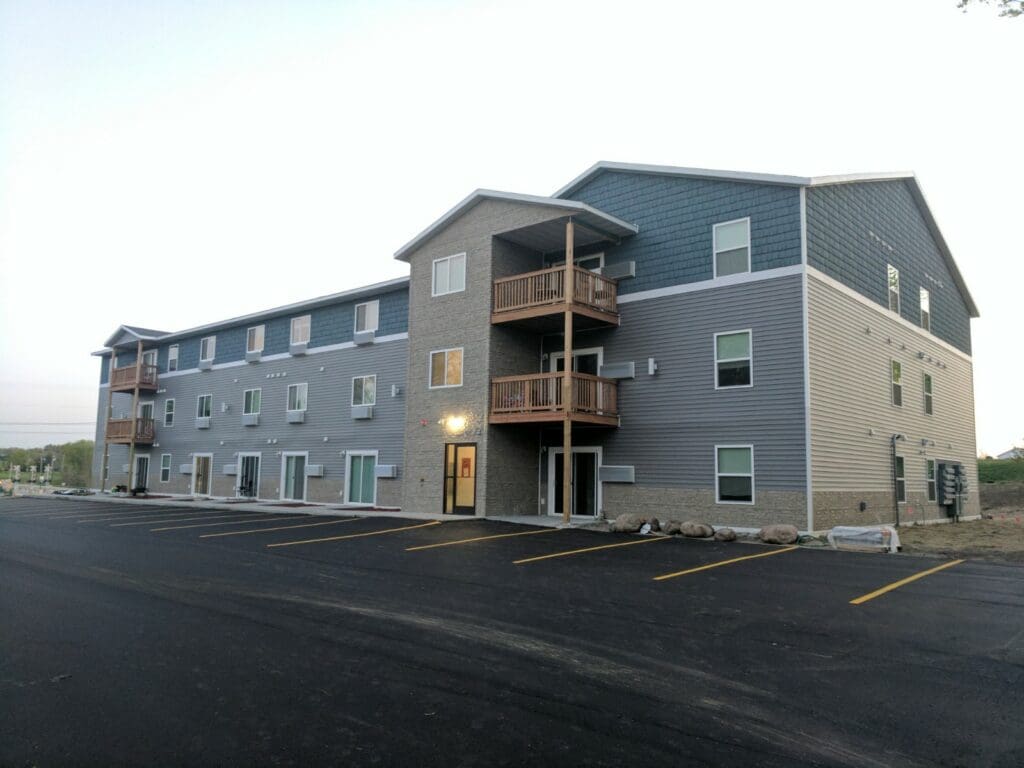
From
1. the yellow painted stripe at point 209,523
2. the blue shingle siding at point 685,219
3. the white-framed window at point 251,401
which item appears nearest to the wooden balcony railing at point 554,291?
the blue shingle siding at point 685,219

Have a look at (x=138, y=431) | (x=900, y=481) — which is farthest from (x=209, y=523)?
(x=138, y=431)

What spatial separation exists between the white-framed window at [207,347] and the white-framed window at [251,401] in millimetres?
3750

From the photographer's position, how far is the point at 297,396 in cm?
2802

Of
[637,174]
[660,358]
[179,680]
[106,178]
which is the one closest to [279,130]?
[106,178]

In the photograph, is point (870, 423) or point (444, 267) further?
point (444, 267)

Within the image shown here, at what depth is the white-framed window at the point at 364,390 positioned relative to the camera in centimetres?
2503

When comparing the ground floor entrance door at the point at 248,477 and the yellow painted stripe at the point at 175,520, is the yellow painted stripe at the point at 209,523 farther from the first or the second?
the ground floor entrance door at the point at 248,477

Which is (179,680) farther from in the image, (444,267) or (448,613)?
(444,267)

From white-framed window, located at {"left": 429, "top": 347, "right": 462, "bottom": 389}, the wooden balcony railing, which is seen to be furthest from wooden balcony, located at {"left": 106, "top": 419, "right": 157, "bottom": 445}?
the wooden balcony railing

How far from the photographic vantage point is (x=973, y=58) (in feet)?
35.9

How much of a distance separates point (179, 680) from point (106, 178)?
81.2ft

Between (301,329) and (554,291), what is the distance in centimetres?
1417

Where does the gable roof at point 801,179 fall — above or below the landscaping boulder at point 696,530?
above

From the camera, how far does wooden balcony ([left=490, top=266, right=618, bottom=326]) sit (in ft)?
58.7
